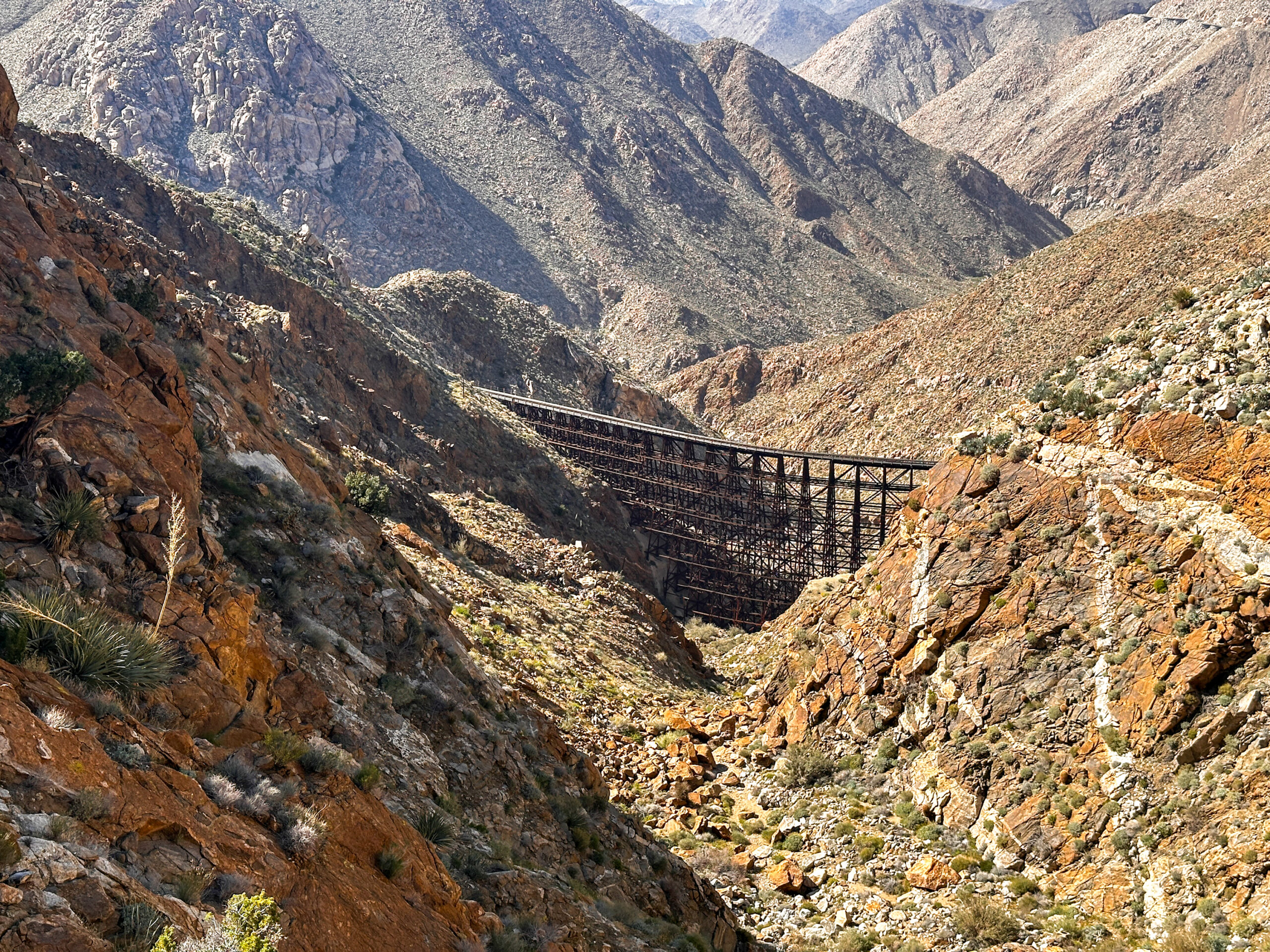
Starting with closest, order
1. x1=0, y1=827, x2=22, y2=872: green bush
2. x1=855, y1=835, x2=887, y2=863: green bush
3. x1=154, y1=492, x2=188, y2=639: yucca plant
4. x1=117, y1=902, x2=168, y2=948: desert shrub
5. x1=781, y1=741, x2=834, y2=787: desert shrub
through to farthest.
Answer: x1=0, y1=827, x2=22, y2=872: green bush → x1=117, y1=902, x2=168, y2=948: desert shrub → x1=154, y1=492, x2=188, y2=639: yucca plant → x1=855, y1=835, x2=887, y2=863: green bush → x1=781, y1=741, x2=834, y2=787: desert shrub

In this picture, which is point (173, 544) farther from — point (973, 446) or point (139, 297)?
point (973, 446)

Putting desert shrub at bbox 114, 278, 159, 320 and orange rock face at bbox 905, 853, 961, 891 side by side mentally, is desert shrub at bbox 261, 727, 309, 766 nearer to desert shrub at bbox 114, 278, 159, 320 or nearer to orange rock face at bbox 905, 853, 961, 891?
desert shrub at bbox 114, 278, 159, 320

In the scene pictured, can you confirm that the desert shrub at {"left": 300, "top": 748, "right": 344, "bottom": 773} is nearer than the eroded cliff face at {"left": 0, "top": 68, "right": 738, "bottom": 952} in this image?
No

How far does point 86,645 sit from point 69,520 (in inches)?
87.2

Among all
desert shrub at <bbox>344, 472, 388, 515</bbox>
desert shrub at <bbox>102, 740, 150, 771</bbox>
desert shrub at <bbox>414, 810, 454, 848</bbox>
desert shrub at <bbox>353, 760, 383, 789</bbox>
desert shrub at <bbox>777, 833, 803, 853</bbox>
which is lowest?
desert shrub at <bbox>344, 472, 388, 515</bbox>

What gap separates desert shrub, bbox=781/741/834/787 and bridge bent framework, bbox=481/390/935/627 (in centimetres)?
1884

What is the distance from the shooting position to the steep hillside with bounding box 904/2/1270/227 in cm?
13162

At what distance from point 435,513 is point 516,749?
1609cm

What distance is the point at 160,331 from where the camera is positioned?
52.3ft

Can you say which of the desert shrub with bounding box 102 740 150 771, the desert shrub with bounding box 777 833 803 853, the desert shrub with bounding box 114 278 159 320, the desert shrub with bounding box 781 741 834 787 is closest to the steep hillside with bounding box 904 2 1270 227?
the desert shrub with bounding box 781 741 834 787

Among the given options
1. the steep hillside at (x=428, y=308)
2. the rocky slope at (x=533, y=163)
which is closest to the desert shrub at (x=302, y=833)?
the steep hillside at (x=428, y=308)

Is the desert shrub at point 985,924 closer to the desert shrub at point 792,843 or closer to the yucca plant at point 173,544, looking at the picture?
the desert shrub at point 792,843

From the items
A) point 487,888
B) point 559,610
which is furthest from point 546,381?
point 487,888

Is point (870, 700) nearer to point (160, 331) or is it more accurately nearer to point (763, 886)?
point (763, 886)
